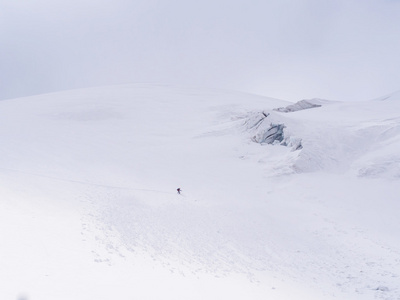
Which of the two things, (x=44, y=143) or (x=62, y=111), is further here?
(x=62, y=111)

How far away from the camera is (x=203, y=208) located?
21562 millimetres

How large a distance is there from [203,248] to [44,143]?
75.2 ft

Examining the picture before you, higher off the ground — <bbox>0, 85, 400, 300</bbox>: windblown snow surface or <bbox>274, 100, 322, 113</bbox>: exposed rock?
<bbox>274, 100, 322, 113</bbox>: exposed rock

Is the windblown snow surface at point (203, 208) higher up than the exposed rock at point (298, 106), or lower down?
lower down

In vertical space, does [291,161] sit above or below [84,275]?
above

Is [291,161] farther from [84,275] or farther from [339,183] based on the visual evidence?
[84,275]

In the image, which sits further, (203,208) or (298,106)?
(298,106)

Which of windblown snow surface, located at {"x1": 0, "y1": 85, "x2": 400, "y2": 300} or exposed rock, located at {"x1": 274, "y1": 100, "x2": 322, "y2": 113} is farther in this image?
exposed rock, located at {"x1": 274, "y1": 100, "x2": 322, "y2": 113}

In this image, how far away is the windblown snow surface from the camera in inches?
424

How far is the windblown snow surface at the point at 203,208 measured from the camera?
10.8 meters

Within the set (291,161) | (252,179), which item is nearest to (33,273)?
(252,179)

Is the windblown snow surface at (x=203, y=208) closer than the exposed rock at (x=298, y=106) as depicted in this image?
Yes

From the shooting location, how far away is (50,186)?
18.6 meters

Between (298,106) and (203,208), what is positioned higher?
(298,106)
